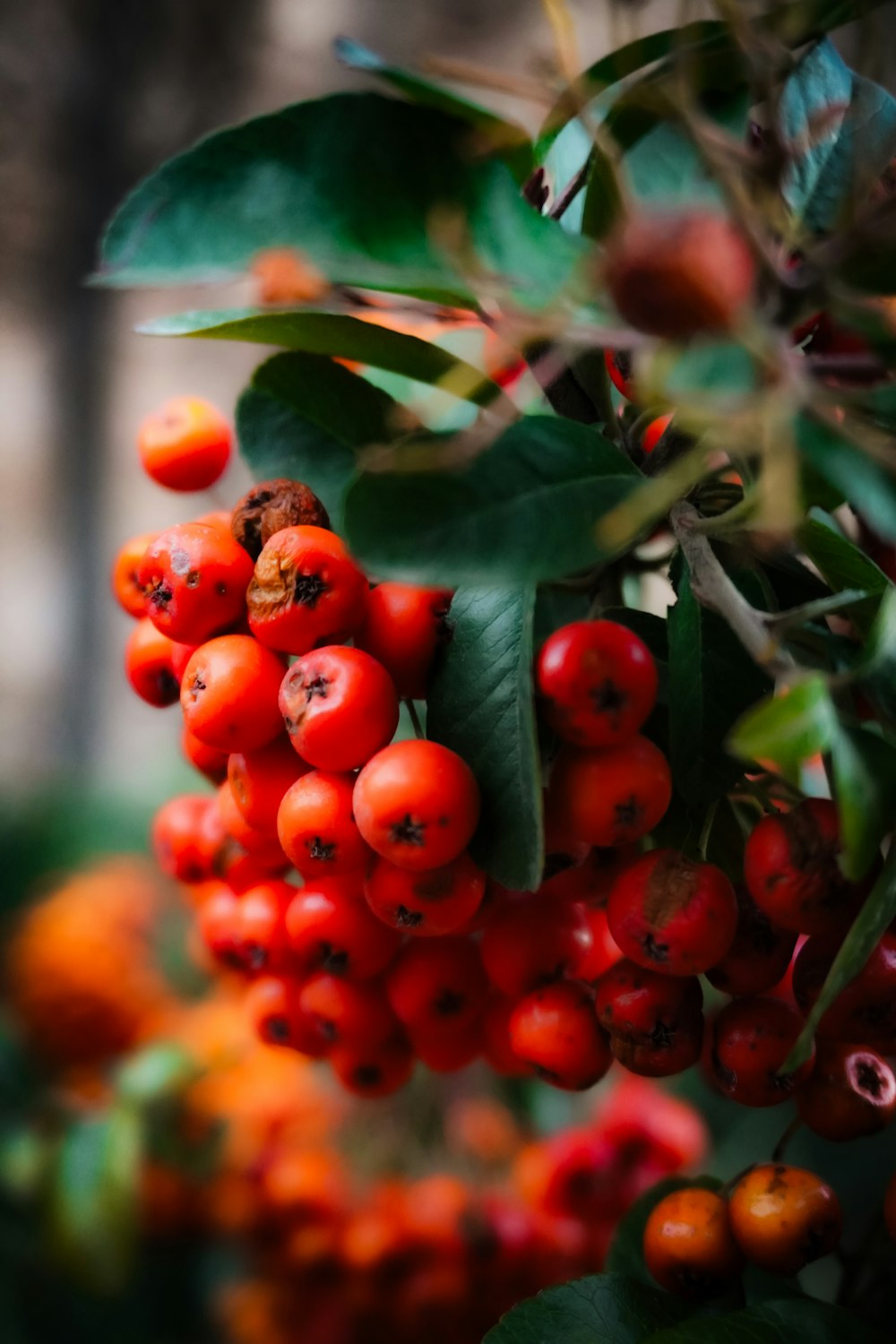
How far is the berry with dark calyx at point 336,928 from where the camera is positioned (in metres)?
0.41

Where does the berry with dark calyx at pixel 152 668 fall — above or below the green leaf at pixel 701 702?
below

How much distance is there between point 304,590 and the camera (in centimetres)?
36

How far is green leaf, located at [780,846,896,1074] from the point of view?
306 millimetres

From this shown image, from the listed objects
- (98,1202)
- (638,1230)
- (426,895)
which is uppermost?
(426,895)

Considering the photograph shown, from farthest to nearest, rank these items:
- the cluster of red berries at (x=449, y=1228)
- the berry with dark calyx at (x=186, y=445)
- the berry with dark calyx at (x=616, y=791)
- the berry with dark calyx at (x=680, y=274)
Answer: the cluster of red berries at (x=449, y=1228) → the berry with dark calyx at (x=186, y=445) → the berry with dark calyx at (x=616, y=791) → the berry with dark calyx at (x=680, y=274)

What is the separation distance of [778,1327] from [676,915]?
181 millimetres

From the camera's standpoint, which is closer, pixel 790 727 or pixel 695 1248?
pixel 790 727

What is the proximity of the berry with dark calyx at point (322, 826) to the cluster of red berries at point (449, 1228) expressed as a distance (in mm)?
410

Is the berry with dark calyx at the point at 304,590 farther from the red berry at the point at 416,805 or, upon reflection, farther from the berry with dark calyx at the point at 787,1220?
the berry with dark calyx at the point at 787,1220

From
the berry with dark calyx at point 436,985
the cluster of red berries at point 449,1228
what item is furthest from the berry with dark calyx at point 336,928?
the cluster of red berries at point 449,1228

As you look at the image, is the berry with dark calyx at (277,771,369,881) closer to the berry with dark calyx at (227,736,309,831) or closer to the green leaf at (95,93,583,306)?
the berry with dark calyx at (227,736,309,831)

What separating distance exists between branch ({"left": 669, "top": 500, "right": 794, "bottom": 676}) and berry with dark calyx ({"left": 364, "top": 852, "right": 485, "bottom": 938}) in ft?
0.40

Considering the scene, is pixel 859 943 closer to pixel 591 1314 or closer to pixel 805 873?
pixel 805 873

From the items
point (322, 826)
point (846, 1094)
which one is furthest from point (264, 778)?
point (846, 1094)
